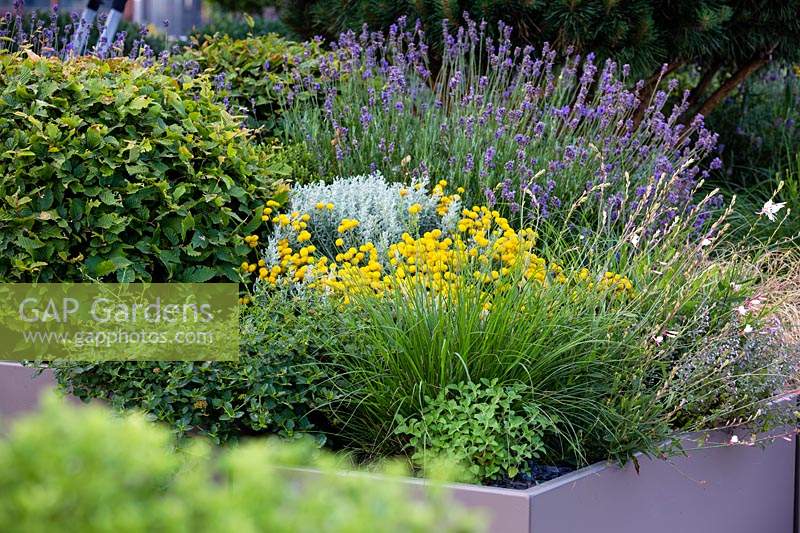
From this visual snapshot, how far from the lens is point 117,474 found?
1.17 metres

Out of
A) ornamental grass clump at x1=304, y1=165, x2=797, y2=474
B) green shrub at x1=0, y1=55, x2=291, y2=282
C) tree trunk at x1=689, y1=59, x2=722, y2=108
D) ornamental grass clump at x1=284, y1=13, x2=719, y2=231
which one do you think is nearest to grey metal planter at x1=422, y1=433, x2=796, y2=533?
ornamental grass clump at x1=304, y1=165, x2=797, y2=474

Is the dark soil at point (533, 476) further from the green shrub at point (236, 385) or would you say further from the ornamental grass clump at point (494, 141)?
the ornamental grass clump at point (494, 141)

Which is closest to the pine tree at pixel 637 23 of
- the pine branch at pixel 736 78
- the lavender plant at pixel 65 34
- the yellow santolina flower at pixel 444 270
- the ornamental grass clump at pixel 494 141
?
the pine branch at pixel 736 78

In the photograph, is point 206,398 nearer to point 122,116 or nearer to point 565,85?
point 122,116

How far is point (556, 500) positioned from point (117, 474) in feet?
5.82

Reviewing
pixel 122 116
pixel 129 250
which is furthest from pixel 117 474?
pixel 122 116

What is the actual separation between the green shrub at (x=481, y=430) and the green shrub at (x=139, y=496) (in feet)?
5.25

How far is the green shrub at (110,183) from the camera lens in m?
3.65

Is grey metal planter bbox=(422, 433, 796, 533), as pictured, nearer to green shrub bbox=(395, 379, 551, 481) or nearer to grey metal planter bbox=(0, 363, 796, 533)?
grey metal planter bbox=(0, 363, 796, 533)

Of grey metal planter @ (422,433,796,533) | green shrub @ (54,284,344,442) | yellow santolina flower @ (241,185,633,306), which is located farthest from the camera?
yellow santolina flower @ (241,185,633,306)

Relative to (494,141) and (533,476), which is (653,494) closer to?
(533,476)

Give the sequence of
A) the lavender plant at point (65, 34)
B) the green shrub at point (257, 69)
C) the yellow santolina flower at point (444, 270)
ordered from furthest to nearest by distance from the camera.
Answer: the lavender plant at point (65, 34), the green shrub at point (257, 69), the yellow santolina flower at point (444, 270)

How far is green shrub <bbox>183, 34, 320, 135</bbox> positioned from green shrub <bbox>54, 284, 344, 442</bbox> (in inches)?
96.7

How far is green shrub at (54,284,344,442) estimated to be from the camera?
3.02 meters
